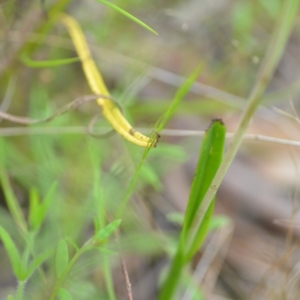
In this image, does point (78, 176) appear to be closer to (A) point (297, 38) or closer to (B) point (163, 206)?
(B) point (163, 206)

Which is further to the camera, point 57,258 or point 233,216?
point 233,216

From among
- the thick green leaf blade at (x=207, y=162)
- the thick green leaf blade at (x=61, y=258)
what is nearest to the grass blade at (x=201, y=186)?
the thick green leaf blade at (x=207, y=162)

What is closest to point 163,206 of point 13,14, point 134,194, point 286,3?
point 134,194

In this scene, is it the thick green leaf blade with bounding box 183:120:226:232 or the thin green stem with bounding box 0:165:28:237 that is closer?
the thick green leaf blade with bounding box 183:120:226:232

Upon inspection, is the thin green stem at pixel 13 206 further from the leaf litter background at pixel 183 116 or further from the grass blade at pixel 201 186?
the grass blade at pixel 201 186

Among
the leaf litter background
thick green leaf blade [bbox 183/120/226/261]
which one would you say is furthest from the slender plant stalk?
the leaf litter background

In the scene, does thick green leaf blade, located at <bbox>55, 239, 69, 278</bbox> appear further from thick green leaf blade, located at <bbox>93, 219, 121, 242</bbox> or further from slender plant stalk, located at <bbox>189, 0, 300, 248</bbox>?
slender plant stalk, located at <bbox>189, 0, 300, 248</bbox>
